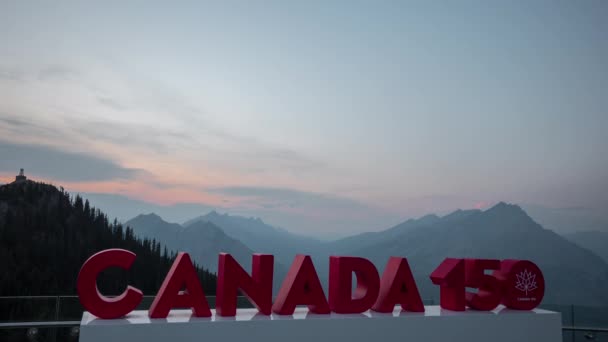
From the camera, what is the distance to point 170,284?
27.7 ft

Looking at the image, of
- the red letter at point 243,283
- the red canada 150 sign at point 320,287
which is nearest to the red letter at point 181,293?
the red canada 150 sign at point 320,287

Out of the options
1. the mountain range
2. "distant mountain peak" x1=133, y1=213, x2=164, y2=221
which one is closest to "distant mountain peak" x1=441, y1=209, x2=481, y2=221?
the mountain range

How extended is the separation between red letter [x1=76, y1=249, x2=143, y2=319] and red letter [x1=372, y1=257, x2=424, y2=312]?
15.3 feet

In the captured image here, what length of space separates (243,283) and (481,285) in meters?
5.14

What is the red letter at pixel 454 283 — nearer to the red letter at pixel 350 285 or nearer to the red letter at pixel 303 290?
the red letter at pixel 350 285

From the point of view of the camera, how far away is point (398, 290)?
32.4 feet

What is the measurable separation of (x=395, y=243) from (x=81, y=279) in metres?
132

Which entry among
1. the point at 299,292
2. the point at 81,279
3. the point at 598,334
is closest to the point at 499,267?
the point at 598,334

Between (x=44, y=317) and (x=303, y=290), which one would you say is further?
(x=44, y=317)

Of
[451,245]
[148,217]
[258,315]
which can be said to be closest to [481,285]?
[258,315]

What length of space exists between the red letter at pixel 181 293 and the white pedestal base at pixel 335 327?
7.5 inches

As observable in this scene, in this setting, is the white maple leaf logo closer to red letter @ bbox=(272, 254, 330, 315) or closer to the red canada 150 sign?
the red canada 150 sign

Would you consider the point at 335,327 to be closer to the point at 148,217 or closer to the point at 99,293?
the point at 99,293

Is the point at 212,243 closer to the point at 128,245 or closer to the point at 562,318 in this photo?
the point at 128,245
